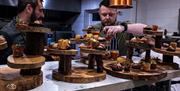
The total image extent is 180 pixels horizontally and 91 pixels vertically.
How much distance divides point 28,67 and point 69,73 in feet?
0.92

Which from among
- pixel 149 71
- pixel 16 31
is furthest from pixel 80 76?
pixel 16 31

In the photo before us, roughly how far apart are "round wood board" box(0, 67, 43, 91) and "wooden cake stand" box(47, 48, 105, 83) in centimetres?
14

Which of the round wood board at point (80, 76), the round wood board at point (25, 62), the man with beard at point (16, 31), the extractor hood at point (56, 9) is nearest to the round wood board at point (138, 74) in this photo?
the round wood board at point (80, 76)

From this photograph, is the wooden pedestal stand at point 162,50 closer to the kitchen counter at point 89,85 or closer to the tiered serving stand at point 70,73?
the kitchen counter at point 89,85

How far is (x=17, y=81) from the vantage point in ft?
2.85

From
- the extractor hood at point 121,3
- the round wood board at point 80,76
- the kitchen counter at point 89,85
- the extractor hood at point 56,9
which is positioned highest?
the extractor hood at point 56,9

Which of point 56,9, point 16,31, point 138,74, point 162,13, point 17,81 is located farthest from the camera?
point 56,9

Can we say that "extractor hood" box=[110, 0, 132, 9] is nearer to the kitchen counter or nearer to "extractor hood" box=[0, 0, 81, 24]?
the kitchen counter

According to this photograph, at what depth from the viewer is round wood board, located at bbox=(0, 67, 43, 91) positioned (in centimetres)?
85

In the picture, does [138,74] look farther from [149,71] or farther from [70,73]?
[70,73]

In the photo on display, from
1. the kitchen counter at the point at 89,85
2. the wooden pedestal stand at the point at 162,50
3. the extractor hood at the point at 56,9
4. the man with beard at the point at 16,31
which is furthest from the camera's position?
the extractor hood at the point at 56,9

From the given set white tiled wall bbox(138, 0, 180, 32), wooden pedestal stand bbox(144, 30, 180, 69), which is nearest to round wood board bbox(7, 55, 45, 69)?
wooden pedestal stand bbox(144, 30, 180, 69)

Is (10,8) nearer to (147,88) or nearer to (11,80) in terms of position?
(147,88)

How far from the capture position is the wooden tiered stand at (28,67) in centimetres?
86
